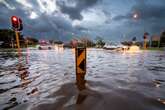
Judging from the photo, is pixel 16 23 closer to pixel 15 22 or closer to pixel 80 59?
pixel 15 22

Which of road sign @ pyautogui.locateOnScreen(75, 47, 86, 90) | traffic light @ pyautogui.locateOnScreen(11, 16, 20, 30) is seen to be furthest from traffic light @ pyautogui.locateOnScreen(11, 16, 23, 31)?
road sign @ pyautogui.locateOnScreen(75, 47, 86, 90)

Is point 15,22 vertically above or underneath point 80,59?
above

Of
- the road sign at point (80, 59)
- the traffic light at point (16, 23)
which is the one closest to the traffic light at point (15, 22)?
the traffic light at point (16, 23)

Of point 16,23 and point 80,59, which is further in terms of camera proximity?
point 16,23

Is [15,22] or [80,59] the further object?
[15,22]

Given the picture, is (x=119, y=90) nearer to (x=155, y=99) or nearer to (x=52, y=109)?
(x=155, y=99)

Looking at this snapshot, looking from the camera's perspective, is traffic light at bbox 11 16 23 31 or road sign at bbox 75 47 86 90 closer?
road sign at bbox 75 47 86 90

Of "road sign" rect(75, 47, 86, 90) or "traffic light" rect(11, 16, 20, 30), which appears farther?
"traffic light" rect(11, 16, 20, 30)

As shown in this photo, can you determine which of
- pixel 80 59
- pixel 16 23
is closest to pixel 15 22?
pixel 16 23

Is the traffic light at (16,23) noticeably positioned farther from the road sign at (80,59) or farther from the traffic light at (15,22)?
the road sign at (80,59)

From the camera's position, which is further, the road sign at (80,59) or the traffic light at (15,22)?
the traffic light at (15,22)

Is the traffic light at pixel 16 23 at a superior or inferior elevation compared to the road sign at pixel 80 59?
superior

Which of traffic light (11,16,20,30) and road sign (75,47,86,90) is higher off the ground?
traffic light (11,16,20,30)

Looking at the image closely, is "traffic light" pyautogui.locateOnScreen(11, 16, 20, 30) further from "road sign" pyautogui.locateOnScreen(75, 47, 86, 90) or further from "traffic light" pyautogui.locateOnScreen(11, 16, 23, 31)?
"road sign" pyautogui.locateOnScreen(75, 47, 86, 90)
